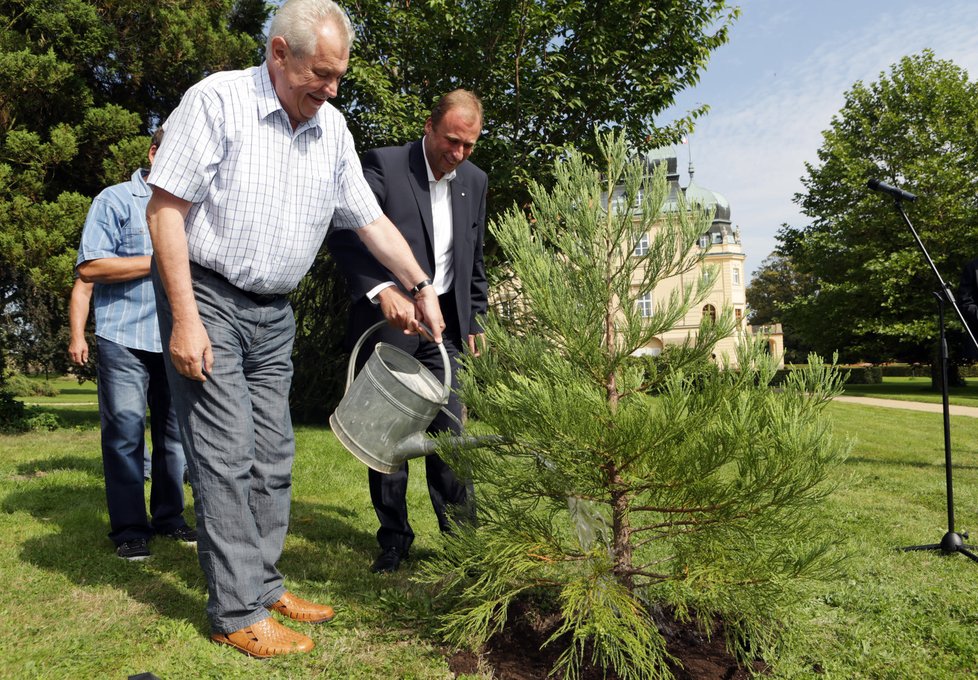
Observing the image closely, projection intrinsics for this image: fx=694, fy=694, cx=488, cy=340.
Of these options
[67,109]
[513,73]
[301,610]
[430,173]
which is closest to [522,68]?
[513,73]

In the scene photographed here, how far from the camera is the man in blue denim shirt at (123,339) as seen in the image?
338 centimetres

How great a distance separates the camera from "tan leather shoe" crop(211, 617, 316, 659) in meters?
2.25

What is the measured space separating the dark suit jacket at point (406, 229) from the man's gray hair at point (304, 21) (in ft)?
3.32

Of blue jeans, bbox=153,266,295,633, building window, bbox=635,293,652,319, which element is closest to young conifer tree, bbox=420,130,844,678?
building window, bbox=635,293,652,319

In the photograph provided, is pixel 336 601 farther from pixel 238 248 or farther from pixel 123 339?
pixel 123 339

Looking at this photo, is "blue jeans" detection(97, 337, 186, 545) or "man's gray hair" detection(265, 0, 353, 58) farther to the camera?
"blue jeans" detection(97, 337, 186, 545)

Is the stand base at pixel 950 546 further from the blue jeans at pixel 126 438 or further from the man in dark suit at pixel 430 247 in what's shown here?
the blue jeans at pixel 126 438

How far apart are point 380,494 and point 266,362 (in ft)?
3.17

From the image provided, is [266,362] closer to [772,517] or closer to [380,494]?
[380,494]

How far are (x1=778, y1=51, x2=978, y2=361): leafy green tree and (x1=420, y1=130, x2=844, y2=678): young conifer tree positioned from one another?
2286 cm

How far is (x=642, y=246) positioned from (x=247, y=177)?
51.8 inches

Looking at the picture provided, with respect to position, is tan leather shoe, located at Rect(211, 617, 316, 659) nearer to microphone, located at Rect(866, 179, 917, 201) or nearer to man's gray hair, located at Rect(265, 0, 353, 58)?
man's gray hair, located at Rect(265, 0, 353, 58)

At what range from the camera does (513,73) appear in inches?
381

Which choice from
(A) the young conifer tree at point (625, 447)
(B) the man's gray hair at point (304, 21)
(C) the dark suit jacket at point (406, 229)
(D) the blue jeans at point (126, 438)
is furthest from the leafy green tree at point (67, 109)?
(A) the young conifer tree at point (625, 447)
